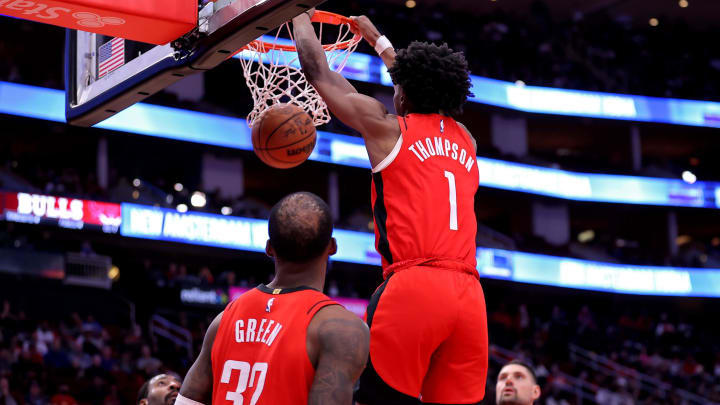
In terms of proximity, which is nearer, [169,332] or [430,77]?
[430,77]

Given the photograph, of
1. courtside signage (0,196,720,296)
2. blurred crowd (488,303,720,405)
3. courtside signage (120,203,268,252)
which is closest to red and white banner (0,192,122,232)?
courtside signage (0,196,720,296)

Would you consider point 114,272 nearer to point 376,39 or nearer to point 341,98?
point 376,39

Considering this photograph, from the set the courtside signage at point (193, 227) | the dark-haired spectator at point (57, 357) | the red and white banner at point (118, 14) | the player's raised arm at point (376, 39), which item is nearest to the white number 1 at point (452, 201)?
the player's raised arm at point (376, 39)

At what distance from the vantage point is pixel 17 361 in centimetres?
1333

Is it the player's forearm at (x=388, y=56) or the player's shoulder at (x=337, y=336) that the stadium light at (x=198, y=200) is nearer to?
the player's forearm at (x=388, y=56)

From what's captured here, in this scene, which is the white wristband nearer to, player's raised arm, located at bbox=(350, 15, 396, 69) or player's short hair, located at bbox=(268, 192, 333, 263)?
player's raised arm, located at bbox=(350, 15, 396, 69)

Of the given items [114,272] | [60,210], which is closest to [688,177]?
[114,272]

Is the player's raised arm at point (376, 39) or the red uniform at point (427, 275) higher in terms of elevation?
the player's raised arm at point (376, 39)

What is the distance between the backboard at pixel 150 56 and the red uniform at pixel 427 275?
767 millimetres

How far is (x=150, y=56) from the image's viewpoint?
4.73 metres

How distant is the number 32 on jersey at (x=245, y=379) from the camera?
9.92ft

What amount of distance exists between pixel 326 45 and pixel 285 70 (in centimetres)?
38

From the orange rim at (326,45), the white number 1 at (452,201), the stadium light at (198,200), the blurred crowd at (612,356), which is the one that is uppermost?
the stadium light at (198,200)

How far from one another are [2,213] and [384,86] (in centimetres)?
1025
